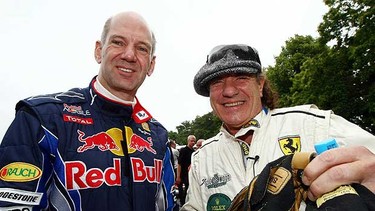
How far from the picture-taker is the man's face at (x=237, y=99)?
2.96 m

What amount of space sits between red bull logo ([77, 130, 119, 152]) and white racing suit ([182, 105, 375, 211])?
800 mm

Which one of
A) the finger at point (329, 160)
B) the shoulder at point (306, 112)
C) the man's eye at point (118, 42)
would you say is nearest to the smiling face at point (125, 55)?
the man's eye at point (118, 42)

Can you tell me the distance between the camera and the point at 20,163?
2.17 m

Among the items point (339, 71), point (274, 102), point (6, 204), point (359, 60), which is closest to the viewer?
point (6, 204)

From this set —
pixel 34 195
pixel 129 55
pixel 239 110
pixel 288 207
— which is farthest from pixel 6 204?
pixel 239 110

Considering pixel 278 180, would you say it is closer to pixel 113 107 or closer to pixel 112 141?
pixel 112 141

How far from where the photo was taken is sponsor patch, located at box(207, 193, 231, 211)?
263cm

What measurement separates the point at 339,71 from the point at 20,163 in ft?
70.3

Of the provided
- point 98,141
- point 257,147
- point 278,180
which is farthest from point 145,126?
point 278,180

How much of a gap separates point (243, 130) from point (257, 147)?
0.23 metres

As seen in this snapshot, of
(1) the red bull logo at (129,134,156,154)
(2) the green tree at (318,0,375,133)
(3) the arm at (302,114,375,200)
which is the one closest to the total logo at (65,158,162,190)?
(1) the red bull logo at (129,134,156,154)

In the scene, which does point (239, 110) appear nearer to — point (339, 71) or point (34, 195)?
point (34, 195)

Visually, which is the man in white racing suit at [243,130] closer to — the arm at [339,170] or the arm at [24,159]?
the arm at [339,170]

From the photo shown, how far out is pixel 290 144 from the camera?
2.53m
